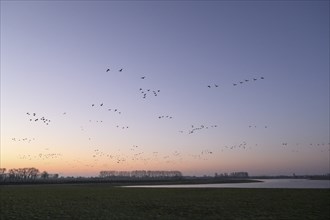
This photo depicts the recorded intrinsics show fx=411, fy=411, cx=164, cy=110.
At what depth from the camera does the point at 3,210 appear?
38062mm

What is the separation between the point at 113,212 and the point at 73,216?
14.6ft

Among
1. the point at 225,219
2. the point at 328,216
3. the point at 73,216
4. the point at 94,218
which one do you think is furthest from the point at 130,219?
the point at 328,216

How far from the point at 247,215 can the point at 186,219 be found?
566 cm

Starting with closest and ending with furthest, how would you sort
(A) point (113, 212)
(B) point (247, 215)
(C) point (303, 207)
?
(B) point (247, 215), (A) point (113, 212), (C) point (303, 207)

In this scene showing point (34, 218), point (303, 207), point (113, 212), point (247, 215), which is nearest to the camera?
point (34, 218)

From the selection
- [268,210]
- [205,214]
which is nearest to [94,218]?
[205,214]

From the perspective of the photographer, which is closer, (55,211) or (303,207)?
(55,211)

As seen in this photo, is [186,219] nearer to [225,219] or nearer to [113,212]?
[225,219]

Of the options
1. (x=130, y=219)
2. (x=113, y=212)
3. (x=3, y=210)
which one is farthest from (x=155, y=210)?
(x=3, y=210)

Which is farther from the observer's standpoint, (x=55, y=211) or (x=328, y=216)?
(x=55, y=211)

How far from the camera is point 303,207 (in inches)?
1597

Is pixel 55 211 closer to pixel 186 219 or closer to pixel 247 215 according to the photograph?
pixel 186 219

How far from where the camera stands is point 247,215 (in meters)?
34.5

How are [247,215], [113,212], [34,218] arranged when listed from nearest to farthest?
[34,218], [247,215], [113,212]
